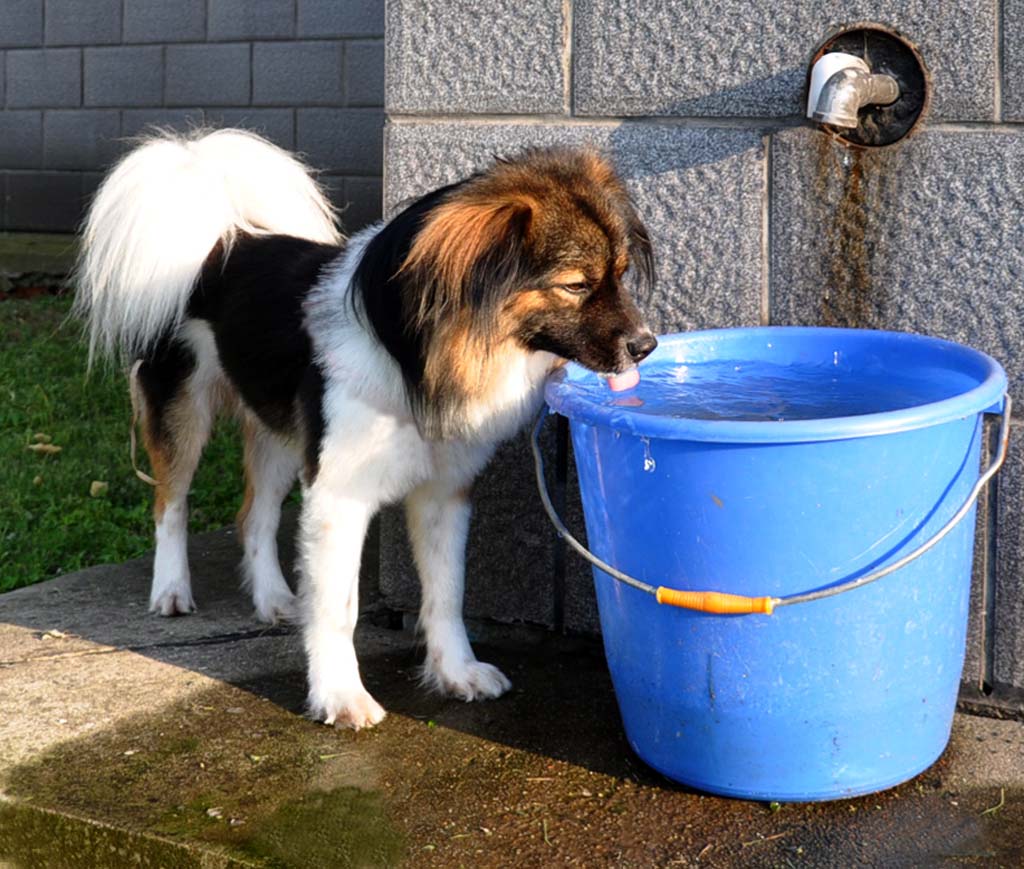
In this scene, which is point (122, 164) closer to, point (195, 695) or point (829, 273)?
point (195, 695)

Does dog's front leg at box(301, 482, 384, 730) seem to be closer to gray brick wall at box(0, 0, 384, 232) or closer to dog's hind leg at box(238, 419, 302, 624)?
dog's hind leg at box(238, 419, 302, 624)

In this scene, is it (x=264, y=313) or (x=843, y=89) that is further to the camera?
(x=264, y=313)

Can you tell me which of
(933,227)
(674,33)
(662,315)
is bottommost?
(662,315)

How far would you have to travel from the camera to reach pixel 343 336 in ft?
9.98

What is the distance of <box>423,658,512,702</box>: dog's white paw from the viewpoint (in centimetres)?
317

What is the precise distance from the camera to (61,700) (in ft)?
Result: 10.3

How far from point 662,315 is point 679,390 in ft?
1.43

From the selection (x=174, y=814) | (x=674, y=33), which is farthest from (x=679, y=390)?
(x=174, y=814)

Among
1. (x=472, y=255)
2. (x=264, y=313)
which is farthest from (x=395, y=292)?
(x=264, y=313)

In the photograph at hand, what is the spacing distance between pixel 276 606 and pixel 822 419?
72.3 inches

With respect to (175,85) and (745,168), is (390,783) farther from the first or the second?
(175,85)

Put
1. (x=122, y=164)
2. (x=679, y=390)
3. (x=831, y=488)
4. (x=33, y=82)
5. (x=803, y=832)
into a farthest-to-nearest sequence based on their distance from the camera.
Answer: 1. (x=33, y=82)
2. (x=122, y=164)
3. (x=679, y=390)
4. (x=803, y=832)
5. (x=831, y=488)

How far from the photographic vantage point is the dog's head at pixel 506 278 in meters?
2.69

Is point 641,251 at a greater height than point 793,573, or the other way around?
point 641,251
